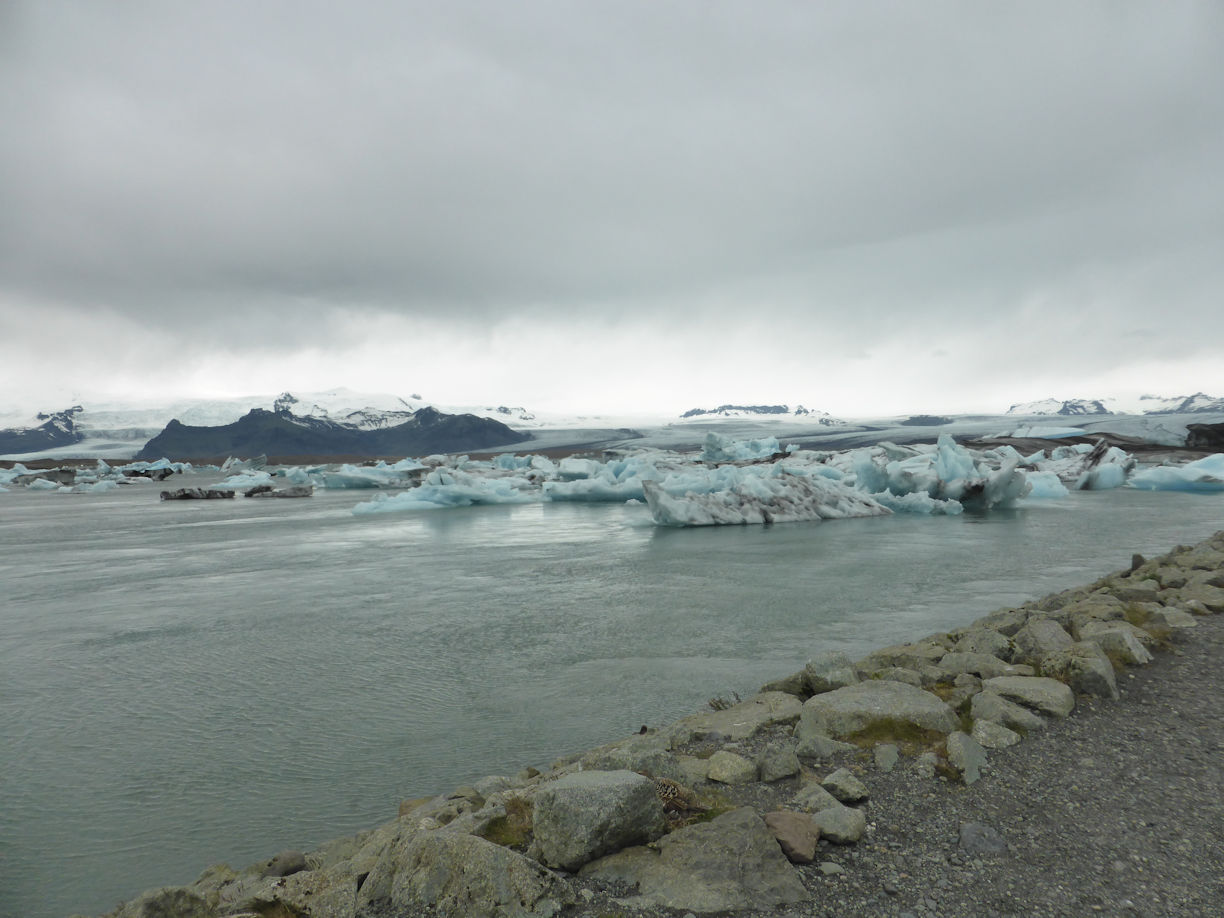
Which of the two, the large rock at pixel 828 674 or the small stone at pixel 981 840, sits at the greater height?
the small stone at pixel 981 840

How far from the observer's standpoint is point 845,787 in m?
2.12

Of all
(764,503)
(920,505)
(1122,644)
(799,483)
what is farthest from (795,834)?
(920,505)

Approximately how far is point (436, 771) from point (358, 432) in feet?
451

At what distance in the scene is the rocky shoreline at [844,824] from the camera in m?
1.71

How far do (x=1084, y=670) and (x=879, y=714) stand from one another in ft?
3.14

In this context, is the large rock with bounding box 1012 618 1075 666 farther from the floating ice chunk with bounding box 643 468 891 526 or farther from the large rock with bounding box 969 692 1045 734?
the floating ice chunk with bounding box 643 468 891 526

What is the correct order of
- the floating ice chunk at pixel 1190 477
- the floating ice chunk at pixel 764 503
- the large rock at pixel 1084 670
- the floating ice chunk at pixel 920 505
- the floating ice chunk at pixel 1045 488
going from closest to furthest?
the large rock at pixel 1084 670, the floating ice chunk at pixel 764 503, the floating ice chunk at pixel 920 505, the floating ice chunk at pixel 1045 488, the floating ice chunk at pixel 1190 477

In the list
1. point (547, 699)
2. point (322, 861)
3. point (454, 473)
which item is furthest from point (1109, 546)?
point (454, 473)

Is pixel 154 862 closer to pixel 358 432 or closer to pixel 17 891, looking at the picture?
pixel 17 891

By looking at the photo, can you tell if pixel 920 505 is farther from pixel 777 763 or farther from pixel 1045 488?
pixel 777 763

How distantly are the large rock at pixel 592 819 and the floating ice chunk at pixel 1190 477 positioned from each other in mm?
22441

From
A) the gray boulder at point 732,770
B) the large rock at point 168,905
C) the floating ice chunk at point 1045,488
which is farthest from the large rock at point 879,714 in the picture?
the floating ice chunk at point 1045,488

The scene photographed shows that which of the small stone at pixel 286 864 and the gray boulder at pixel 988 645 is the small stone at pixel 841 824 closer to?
the small stone at pixel 286 864

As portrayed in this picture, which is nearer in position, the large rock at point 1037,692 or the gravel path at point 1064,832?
the gravel path at point 1064,832
